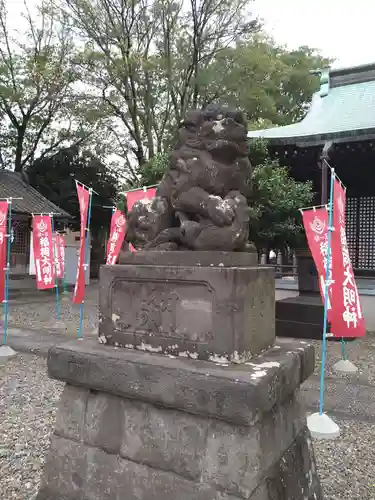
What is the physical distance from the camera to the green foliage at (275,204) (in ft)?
28.1

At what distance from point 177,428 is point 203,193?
4.67 feet

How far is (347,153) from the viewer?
30.7 ft

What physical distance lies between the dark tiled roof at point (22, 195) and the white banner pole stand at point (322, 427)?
14.5m

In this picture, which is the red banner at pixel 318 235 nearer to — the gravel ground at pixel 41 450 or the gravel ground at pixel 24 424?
the gravel ground at pixel 41 450

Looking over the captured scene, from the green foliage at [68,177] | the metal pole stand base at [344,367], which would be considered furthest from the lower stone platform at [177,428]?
the green foliage at [68,177]

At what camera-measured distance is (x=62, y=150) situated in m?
20.3

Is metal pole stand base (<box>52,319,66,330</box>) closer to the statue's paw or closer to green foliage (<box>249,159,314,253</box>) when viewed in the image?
green foliage (<box>249,159,314,253</box>)

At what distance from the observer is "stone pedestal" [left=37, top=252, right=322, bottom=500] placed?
6.70 ft

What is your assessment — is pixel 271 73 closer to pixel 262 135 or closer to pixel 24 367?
pixel 262 135

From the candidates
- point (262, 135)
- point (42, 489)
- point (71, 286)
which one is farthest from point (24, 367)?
point (71, 286)

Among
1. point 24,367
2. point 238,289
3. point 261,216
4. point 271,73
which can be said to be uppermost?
point 271,73

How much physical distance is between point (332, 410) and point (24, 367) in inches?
181

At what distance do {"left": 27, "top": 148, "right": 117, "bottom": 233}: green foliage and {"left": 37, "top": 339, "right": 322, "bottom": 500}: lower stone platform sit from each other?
18.4 m

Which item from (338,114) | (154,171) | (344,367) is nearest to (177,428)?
(344,367)
